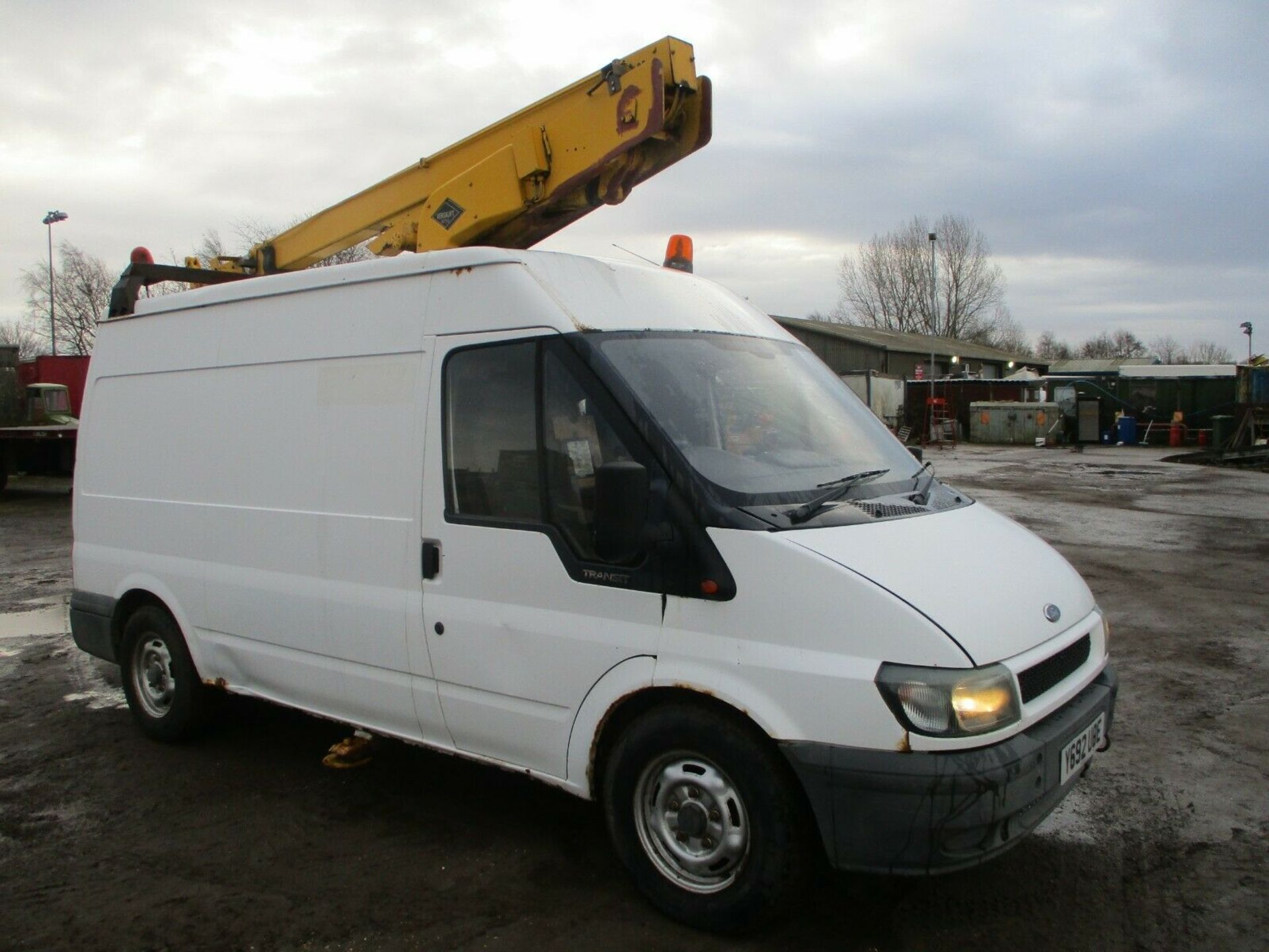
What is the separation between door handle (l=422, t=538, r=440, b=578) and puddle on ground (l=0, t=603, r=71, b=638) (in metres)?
5.81

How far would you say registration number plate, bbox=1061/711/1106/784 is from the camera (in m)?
3.18

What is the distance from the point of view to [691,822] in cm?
324

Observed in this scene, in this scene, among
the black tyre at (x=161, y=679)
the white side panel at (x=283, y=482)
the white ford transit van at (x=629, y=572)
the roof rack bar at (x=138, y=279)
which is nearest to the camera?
the white ford transit van at (x=629, y=572)

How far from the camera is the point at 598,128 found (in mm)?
5605

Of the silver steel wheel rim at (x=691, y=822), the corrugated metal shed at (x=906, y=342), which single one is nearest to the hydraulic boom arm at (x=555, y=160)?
the silver steel wheel rim at (x=691, y=822)

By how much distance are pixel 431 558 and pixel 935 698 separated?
198 cm

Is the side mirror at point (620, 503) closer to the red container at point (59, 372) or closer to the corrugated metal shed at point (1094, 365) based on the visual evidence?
the red container at point (59, 372)

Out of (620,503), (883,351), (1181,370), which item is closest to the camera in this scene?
(620,503)

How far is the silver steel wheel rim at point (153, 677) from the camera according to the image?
525 centimetres

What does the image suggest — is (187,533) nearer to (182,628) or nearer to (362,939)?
(182,628)

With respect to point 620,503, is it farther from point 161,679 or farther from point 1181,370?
point 1181,370

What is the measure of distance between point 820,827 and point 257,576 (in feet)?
9.45

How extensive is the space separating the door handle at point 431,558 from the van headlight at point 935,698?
1.79 metres

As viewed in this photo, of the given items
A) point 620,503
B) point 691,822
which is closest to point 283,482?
point 620,503
